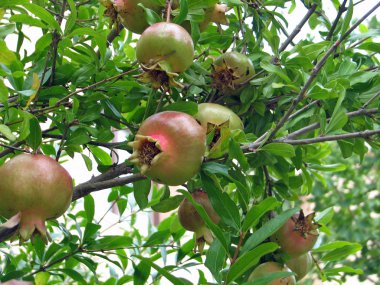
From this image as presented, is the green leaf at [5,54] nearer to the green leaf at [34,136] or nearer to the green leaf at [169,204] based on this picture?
the green leaf at [34,136]

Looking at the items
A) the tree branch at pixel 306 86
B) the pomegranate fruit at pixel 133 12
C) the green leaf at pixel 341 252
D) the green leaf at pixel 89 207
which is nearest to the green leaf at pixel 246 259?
the tree branch at pixel 306 86

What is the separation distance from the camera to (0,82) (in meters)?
0.88

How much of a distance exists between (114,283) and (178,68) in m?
0.80

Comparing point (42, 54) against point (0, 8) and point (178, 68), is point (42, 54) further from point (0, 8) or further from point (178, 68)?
point (178, 68)

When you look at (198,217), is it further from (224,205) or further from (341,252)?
(341,252)

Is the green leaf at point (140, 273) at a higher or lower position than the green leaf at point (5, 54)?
lower

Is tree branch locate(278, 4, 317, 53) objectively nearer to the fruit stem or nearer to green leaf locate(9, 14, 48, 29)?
the fruit stem

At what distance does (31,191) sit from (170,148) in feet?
0.71

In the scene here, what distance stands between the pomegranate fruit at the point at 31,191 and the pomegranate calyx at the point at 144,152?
12cm

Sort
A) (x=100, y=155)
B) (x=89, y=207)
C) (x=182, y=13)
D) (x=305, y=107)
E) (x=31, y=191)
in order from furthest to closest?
(x=89, y=207)
(x=100, y=155)
(x=305, y=107)
(x=182, y=13)
(x=31, y=191)

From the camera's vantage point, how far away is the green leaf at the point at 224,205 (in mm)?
962

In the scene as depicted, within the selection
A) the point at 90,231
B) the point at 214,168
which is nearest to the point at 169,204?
the point at 90,231

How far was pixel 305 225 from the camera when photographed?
1.21 metres

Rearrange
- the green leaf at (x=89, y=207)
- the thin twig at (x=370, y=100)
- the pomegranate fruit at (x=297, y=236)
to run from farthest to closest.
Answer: the green leaf at (x=89, y=207)
the pomegranate fruit at (x=297, y=236)
the thin twig at (x=370, y=100)
